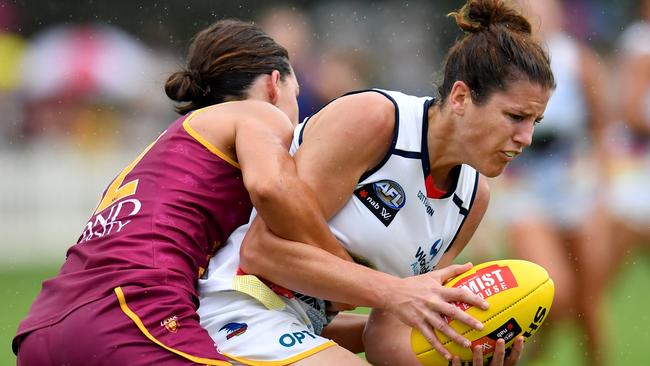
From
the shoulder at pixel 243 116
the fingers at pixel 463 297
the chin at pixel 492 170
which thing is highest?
the shoulder at pixel 243 116

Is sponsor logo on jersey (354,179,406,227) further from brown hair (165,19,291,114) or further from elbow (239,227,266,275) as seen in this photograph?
brown hair (165,19,291,114)

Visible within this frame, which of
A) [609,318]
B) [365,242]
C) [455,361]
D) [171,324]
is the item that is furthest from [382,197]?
[609,318]

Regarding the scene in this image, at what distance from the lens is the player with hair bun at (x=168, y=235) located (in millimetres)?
3631

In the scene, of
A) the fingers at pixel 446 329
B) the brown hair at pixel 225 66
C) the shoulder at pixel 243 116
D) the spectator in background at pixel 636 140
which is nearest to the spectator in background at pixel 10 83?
the spectator in background at pixel 636 140

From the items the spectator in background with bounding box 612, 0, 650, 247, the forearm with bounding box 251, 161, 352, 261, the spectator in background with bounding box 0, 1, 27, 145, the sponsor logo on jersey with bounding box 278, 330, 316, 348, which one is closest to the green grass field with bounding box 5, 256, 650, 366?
the spectator in background with bounding box 612, 0, 650, 247

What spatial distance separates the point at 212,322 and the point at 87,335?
1.74ft

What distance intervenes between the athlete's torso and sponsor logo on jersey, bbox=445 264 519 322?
11.7 inches

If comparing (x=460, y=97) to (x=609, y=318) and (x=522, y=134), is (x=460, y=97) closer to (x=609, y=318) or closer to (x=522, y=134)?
(x=522, y=134)

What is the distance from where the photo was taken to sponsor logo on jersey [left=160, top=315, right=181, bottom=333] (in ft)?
12.0

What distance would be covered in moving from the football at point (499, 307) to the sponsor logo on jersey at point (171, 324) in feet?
2.96

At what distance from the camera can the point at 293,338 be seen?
391 cm

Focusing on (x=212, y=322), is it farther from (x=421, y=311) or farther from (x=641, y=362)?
(x=641, y=362)

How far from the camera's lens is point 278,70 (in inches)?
181

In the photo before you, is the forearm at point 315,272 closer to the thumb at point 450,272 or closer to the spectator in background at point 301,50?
the thumb at point 450,272
